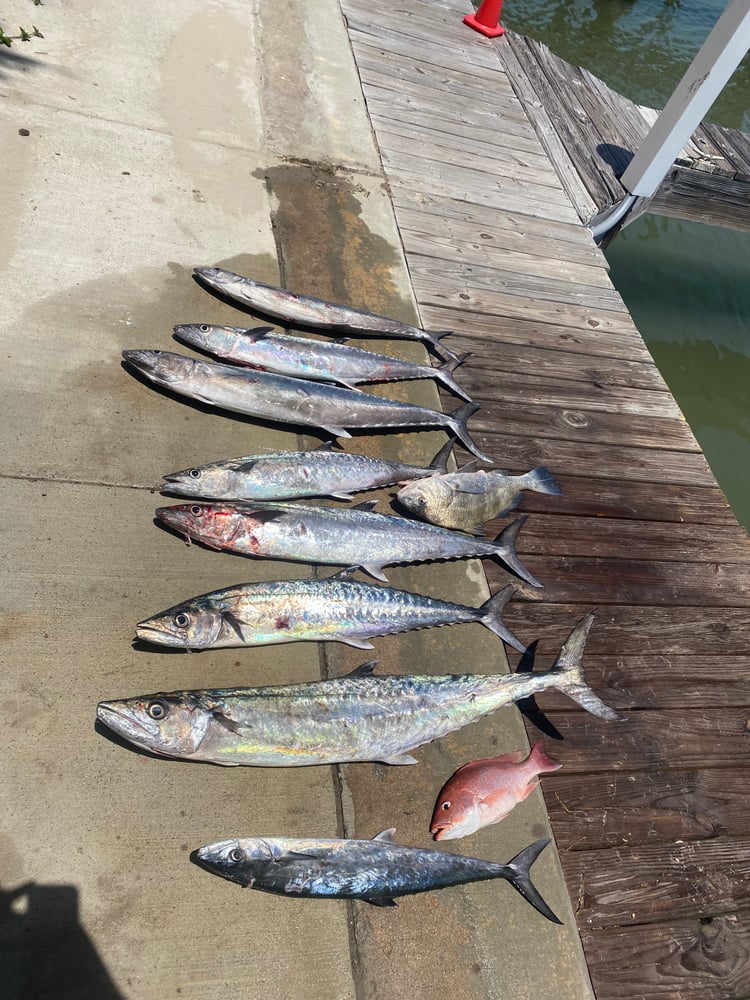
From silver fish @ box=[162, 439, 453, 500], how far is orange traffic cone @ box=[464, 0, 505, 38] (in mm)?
8649

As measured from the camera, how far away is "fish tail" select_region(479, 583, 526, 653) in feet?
12.9

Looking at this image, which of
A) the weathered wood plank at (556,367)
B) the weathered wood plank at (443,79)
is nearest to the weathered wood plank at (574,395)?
the weathered wood plank at (556,367)

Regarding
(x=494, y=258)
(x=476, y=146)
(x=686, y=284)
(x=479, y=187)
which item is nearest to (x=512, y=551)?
(x=494, y=258)

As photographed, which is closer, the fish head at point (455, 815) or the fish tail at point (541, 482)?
the fish head at point (455, 815)

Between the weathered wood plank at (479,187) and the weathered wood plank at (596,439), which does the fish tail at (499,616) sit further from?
the weathered wood plank at (479,187)

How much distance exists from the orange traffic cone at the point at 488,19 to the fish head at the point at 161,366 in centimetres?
861

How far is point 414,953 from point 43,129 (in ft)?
21.4

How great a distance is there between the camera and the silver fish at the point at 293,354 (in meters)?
4.51

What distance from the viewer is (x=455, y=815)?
124 inches

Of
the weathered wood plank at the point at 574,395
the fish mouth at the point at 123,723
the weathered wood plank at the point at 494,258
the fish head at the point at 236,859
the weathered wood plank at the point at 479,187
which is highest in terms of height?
the weathered wood plank at the point at 479,187

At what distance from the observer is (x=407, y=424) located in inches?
185

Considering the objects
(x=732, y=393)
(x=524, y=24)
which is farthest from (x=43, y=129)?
(x=524, y=24)

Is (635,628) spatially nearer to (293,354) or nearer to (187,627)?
(187,627)

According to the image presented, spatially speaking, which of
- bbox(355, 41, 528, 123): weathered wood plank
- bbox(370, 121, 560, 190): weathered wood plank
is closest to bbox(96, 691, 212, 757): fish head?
bbox(370, 121, 560, 190): weathered wood plank
